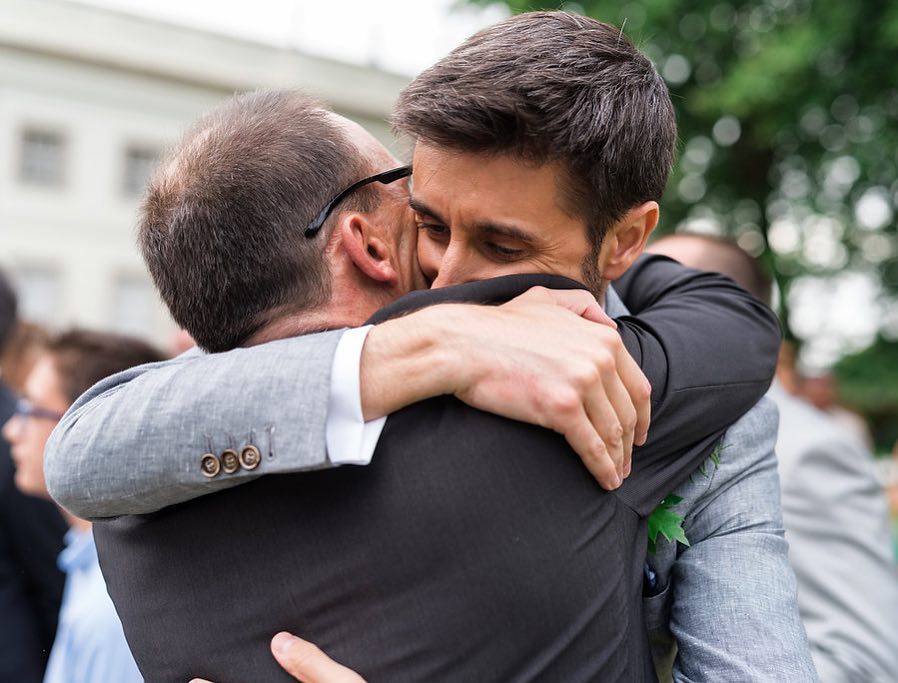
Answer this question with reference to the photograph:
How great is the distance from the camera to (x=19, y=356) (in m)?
6.38

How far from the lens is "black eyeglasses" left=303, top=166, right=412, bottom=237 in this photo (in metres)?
1.77

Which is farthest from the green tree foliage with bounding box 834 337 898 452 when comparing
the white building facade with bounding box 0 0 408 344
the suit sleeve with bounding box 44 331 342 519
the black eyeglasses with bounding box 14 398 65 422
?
the suit sleeve with bounding box 44 331 342 519

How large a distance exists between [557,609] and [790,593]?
0.59m

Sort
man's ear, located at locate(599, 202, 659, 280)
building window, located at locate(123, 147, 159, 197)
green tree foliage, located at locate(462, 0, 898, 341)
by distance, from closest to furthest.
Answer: man's ear, located at locate(599, 202, 659, 280) → green tree foliage, located at locate(462, 0, 898, 341) → building window, located at locate(123, 147, 159, 197)

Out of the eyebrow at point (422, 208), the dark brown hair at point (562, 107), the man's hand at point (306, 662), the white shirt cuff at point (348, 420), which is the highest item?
the dark brown hair at point (562, 107)

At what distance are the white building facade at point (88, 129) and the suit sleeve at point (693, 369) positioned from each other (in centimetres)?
2354

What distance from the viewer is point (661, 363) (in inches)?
67.2

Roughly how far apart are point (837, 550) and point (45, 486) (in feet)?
9.71

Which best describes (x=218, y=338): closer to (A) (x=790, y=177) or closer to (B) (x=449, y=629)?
(B) (x=449, y=629)

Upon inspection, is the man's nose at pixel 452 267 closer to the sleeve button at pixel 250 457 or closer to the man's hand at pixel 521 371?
the man's hand at pixel 521 371

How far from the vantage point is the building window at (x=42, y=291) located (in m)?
25.1

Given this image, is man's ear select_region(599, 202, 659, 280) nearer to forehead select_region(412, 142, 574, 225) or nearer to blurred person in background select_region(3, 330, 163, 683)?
forehead select_region(412, 142, 574, 225)

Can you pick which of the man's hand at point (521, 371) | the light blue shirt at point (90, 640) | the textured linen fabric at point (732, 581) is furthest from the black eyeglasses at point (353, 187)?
the light blue shirt at point (90, 640)

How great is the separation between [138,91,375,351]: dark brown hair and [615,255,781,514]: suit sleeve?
2.11ft
